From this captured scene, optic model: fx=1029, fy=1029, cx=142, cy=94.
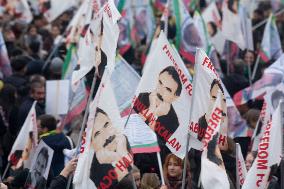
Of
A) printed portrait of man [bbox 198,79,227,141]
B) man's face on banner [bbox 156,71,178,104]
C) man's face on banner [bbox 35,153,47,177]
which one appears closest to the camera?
printed portrait of man [bbox 198,79,227,141]

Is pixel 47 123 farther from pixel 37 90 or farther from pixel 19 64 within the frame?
pixel 19 64

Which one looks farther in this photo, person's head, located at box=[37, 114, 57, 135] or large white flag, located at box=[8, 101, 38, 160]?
person's head, located at box=[37, 114, 57, 135]

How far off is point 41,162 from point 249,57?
7090 millimetres

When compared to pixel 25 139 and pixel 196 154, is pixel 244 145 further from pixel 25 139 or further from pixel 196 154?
pixel 25 139

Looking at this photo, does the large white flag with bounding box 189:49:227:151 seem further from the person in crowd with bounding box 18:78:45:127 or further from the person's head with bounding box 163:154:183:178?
the person in crowd with bounding box 18:78:45:127

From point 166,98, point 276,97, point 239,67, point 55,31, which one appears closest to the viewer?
point 166,98

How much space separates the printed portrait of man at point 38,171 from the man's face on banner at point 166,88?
53.3 inches

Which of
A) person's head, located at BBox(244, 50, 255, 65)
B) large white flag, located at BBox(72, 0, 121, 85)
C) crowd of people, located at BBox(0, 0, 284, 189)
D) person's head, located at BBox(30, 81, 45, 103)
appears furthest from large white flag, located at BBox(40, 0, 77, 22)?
large white flag, located at BBox(72, 0, 121, 85)

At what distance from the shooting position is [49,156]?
10008 millimetres

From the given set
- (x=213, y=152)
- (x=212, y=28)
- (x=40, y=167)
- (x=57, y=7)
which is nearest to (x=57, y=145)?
(x=40, y=167)

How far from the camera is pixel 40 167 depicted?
10.1 metres

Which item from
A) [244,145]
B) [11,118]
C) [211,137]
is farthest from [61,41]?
[211,137]

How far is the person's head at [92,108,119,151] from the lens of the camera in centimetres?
834

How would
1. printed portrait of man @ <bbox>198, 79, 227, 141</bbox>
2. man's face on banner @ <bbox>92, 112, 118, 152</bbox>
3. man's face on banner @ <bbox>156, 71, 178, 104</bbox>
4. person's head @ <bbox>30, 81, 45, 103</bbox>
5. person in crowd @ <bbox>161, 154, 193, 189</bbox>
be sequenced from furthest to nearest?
1. person's head @ <bbox>30, 81, 45, 103</bbox>
2. person in crowd @ <bbox>161, 154, 193, 189</bbox>
3. man's face on banner @ <bbox>156, 71, 178, 104</bbox>
4. printed portrait of man @ <bbox>198, 79, 227, 141</bbox>
5. man's face on banner @ <bbox>92, 112, 118, 152</bbox>
